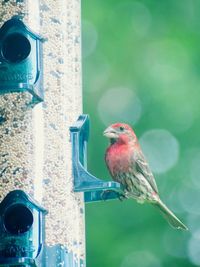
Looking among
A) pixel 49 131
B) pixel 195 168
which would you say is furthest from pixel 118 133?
pixel 195 168

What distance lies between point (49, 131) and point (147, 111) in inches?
276

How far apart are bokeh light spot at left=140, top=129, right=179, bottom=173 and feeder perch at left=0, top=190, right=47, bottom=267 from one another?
736 centimetres

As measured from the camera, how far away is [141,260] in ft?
55.8

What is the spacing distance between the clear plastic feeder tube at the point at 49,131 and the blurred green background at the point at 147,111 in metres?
6.22

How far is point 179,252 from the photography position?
56.9 feet

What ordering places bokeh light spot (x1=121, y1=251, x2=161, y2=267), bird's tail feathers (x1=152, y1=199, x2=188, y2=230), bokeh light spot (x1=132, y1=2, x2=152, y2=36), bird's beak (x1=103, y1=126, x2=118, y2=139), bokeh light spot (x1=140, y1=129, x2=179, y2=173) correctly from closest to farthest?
bird's beak (x1=103, y1=126, x2=118, y2=139), bird's tail feathers (x1=152, y1=199, x2=188, y2=230), bokeh light spot (x1=121, y1=251, x2=161, y2=267), bokeh light spot (x1=140, y1=129, x2=179, y2=173), bokeh light spot (x1=132, y1=2, x2=152, y2=36)

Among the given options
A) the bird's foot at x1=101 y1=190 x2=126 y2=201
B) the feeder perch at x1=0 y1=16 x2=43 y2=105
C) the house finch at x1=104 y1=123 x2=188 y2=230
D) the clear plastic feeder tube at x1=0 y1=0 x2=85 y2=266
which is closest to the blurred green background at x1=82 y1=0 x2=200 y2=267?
the house finch at x1=104 y1=123 x2=188 y2=230

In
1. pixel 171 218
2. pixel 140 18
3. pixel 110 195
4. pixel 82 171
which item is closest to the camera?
pixel 82 171

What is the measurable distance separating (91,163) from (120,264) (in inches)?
45.2

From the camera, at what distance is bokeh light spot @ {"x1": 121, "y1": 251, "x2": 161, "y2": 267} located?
55.3ft

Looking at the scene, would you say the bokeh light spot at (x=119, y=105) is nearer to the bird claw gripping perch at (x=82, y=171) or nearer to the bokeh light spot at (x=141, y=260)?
the bokeh light spot at (x=141, y=260)

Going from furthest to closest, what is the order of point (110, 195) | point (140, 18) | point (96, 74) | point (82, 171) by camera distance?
point (140, 18) → point (96, 74) → point (110, 195) → point (82, 171)

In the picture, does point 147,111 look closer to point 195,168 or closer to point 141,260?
point 195,168

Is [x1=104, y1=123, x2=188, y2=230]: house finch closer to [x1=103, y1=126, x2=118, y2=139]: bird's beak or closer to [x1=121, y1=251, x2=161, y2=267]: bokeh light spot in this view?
[x1=103, y1=126, x2=118, y2=139]: bird's beak
